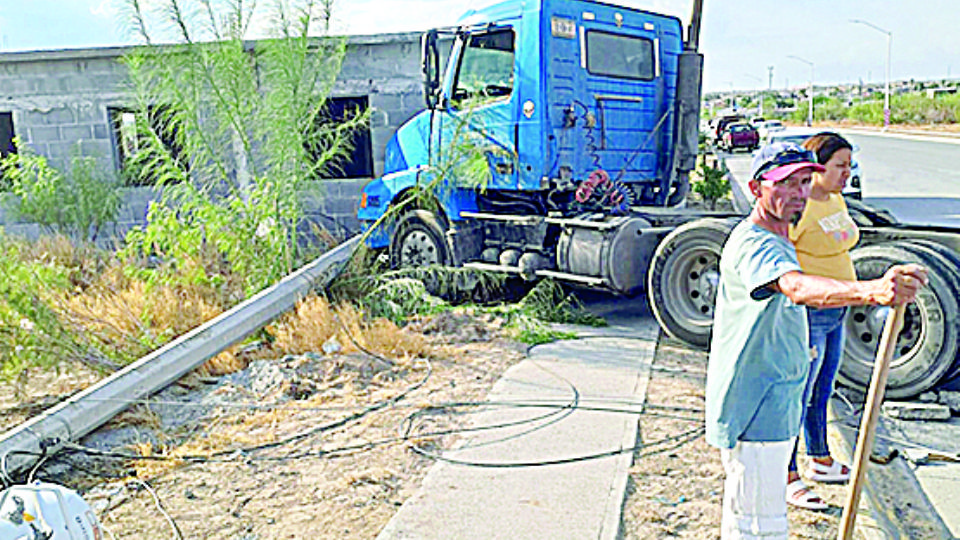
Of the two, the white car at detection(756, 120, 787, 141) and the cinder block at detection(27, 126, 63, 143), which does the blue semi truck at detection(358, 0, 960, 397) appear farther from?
the white car at detection(756, 120, 787, 141)

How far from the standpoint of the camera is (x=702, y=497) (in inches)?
165

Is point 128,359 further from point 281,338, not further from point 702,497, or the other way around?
point 702,497

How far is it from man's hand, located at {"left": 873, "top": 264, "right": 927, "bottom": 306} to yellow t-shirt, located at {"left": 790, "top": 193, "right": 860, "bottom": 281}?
162 cm

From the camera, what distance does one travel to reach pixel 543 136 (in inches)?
315

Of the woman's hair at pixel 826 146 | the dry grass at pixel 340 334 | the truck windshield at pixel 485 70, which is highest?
the truck windshield at pixel 485 70

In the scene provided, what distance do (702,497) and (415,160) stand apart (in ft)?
19.5

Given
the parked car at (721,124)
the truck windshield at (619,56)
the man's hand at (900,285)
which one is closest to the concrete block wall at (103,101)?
the truck windshield at (619,56)

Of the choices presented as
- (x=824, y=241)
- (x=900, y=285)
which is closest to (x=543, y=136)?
(x=824, y=241)

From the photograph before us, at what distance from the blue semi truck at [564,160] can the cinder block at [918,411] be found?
1.76 m

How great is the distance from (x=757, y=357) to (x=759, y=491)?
48 centimetres

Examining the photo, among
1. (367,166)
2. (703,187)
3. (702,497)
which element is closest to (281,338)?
(702,497)

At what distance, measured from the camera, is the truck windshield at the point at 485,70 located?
27.2ft

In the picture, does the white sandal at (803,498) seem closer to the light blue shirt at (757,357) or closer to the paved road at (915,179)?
the light blue shirt at (757,357)

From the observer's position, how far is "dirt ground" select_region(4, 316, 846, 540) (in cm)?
404
